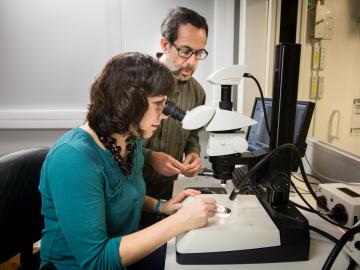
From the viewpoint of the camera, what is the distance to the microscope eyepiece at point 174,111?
0.77 m

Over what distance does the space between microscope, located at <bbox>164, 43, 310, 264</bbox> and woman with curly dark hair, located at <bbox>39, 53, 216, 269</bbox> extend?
57mm

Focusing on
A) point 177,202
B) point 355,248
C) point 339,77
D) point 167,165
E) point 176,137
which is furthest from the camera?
point 339,77

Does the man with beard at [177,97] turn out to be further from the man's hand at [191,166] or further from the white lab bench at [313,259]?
the white lab bench at [313,259]

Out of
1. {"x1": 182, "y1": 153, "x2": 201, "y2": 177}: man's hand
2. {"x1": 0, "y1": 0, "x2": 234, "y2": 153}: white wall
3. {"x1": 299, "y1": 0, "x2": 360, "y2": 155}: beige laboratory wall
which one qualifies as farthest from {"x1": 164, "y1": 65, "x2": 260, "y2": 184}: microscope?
{"x1": 299, "y1": 0, "x2": 360, "y2": 155}: beige laboratory wall

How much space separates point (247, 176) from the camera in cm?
70

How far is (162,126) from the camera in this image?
140 centimetres

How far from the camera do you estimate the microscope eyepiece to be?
2.52ft

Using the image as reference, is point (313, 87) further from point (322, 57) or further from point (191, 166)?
point (191, 166)

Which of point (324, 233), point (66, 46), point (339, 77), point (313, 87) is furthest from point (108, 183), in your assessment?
point (339, 77)

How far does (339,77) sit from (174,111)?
72.4 inches

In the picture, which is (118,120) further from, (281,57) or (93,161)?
(281,57)

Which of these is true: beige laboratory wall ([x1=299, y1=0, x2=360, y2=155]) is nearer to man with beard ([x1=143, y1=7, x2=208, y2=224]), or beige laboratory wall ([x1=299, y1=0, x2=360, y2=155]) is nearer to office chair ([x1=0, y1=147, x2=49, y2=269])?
man with beard ([x1=143, y1=7, x2=208, y2=224])

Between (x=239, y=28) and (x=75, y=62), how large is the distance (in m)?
1.13

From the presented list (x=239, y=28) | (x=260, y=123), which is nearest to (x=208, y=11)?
(x=239, y=28)
